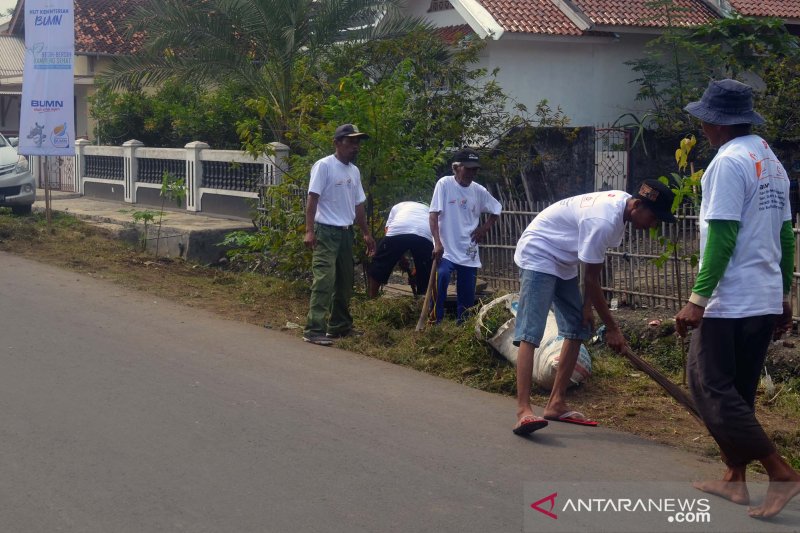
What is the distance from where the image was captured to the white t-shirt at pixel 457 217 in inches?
324

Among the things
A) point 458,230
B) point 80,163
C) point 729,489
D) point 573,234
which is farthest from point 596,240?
point 80,163

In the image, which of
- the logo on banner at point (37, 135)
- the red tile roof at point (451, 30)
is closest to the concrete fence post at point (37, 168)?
the logo on banner at point (37, 135)

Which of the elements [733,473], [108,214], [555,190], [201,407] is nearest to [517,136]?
[555,190]

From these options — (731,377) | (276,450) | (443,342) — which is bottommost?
(276,450)

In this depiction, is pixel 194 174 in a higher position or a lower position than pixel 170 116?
lower

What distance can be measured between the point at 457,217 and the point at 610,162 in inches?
384

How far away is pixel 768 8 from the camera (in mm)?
19094

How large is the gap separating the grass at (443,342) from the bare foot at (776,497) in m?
0.77

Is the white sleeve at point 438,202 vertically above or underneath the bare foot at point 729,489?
above

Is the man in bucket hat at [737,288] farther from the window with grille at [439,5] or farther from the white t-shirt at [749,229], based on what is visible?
the window with grille at [439,5]

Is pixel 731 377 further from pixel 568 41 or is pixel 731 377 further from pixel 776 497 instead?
pixel 568 41

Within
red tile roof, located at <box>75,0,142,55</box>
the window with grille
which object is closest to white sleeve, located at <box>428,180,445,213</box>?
the window with grille

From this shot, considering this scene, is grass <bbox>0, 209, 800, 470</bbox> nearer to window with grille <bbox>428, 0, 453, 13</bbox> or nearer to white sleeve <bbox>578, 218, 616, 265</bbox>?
white sleeve <bbox>578, 218, 616, 265</bbox>

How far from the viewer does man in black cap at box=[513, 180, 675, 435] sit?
17.6 feet
